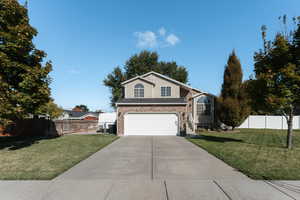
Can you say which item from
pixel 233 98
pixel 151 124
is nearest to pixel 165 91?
pixel 151 124

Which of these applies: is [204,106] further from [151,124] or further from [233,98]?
[151,124]

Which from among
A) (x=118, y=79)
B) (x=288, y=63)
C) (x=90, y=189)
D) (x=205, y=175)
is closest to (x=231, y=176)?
Result: (x=205, y=175)

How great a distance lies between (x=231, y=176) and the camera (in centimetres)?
482

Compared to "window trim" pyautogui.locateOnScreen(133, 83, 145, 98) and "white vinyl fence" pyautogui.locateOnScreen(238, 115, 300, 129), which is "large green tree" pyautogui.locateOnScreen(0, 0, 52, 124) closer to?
"window trim" pyautogui.locateOnScreen(133, 83, 145, 98)

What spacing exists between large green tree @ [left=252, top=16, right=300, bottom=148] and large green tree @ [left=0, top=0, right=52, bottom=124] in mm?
11787

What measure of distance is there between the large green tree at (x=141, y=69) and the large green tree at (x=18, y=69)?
26.6 meters

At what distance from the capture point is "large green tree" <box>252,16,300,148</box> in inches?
321

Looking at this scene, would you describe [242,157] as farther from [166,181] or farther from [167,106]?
[167,106]

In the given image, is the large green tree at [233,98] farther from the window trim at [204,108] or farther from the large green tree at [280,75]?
the large green tree at [280,75]

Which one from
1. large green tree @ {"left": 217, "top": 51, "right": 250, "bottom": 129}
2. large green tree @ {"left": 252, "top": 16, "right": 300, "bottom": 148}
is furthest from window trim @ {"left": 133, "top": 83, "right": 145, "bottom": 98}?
large green tree @ {"left": 252, "top": 16, "right": 300, "bottom": 148}

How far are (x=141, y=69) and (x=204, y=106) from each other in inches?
769

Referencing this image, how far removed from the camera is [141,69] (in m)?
36.4

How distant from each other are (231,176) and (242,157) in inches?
99.2

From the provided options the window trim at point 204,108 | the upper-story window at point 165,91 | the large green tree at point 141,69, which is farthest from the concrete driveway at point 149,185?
the large green tree at point 141,69
